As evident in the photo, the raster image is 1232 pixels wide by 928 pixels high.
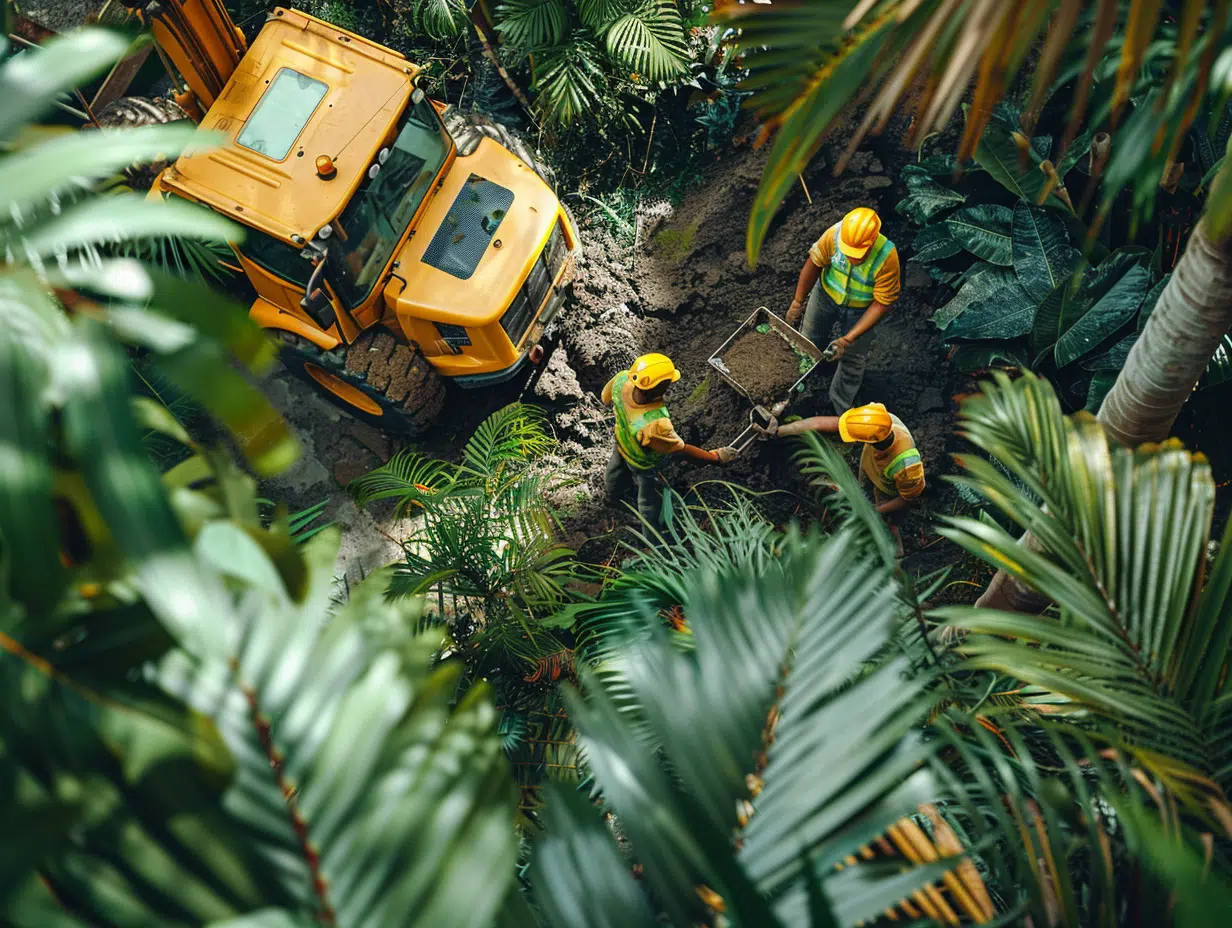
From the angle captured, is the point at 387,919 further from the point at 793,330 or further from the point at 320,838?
the point at 793,330

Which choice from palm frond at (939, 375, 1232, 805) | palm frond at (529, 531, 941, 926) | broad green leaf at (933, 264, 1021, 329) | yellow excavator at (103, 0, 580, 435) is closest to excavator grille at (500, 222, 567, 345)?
yellow excavator at (103, 0, 580, 435)

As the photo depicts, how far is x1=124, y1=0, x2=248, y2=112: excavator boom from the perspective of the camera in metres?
4.29

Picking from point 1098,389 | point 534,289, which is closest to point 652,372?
point 534,289

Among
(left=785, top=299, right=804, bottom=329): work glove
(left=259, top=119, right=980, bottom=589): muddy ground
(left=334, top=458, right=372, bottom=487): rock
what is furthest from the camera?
(left=334, top=458, right=372, bottom=487): rock

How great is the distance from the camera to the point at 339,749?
114 cm

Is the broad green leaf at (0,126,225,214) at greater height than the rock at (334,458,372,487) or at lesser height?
greater

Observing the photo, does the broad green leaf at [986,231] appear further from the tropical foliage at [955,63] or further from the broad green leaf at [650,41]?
the tropical foliage at [955,63]

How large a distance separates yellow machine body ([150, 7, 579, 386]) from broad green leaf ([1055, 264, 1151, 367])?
10.3 ft

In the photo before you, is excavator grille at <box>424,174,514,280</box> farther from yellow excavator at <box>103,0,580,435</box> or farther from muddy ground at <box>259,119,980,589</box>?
muddy ground at <box>259,119,980,589</box>

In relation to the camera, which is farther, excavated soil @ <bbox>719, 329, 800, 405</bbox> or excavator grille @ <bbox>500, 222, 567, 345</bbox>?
excavated soil @ <bbox>719, 329, 800, 405</bbox>

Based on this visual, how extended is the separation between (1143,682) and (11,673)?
2106 millimetres

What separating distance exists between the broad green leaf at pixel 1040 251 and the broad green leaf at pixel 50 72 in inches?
195

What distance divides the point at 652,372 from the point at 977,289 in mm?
2285

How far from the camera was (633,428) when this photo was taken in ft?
14.1
